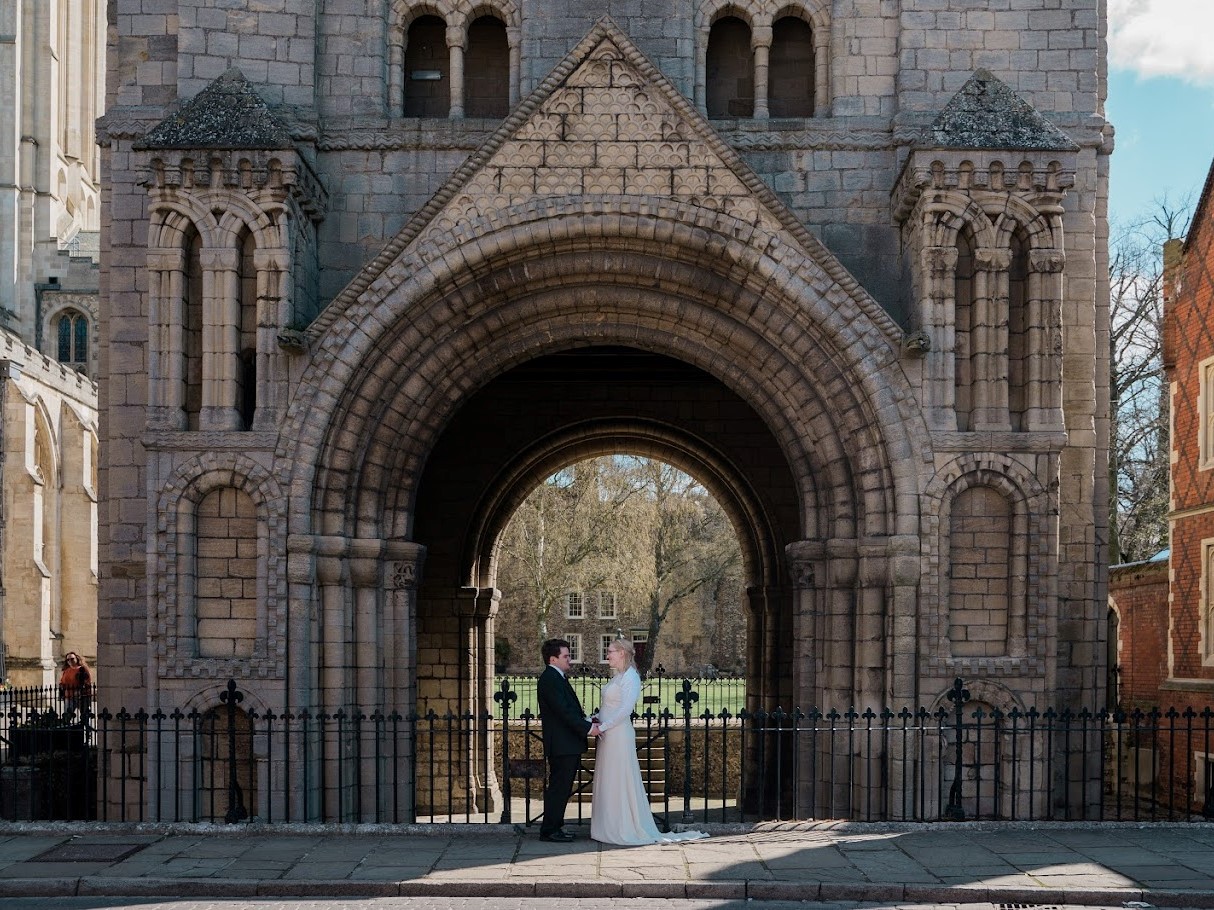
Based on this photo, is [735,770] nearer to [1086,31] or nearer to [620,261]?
[620,261]

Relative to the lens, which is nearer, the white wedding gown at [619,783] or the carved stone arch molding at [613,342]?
the white wedding gown at [619,783]

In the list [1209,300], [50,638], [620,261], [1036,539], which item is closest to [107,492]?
[620,261]

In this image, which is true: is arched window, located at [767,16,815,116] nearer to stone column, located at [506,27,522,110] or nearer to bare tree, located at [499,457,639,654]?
stone column, located at [506,27,522,110]

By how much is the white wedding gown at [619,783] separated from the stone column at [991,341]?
4.66 meters

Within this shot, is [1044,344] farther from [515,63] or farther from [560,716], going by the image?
[515,63]

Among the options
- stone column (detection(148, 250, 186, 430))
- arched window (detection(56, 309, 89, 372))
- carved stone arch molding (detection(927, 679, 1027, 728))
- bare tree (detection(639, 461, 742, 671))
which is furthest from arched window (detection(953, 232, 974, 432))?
arched window (detection(56, 309, 89, 372))

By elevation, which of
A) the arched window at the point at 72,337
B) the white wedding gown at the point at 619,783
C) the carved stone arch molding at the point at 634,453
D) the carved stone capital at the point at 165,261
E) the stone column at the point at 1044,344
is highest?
the arched window at the point at 72,337

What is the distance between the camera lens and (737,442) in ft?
63.2

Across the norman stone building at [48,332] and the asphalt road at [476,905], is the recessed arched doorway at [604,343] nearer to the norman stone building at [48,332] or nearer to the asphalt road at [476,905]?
the asphalt road at [476,905]

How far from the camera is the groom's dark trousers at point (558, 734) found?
A: 35.1ft

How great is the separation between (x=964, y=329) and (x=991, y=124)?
1.98m

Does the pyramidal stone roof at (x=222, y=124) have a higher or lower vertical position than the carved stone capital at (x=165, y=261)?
higher

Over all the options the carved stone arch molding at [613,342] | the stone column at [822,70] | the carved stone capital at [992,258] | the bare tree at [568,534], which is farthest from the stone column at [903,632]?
the bare tree at [568,534]

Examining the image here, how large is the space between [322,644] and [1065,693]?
7.40 metres
